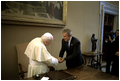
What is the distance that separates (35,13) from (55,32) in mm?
980

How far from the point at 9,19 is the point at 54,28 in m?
1.51

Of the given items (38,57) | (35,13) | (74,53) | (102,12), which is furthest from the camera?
(102,12)

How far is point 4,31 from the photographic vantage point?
2.78 m

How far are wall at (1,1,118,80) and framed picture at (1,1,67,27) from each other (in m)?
0.23

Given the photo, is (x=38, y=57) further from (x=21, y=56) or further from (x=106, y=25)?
(x=106, y=25)

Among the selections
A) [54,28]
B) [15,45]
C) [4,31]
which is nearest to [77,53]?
[54,28]

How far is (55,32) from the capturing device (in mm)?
3705

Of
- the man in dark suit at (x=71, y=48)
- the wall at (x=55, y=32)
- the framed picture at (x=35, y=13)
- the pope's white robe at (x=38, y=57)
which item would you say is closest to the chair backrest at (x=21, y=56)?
the wall at (x=55, y=32)

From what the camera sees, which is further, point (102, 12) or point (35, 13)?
point (102, 12)

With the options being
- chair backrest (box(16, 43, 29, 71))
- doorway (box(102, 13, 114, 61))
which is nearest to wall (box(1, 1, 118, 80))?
chair backrest (box(16, 43, 29, 71))

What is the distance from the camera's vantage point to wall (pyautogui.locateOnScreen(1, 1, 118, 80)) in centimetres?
287

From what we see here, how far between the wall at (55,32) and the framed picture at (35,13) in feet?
0.74

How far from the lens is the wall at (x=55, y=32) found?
287cm

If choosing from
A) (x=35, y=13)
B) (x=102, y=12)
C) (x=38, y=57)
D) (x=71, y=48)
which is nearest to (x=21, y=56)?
(x=38, y=57)
